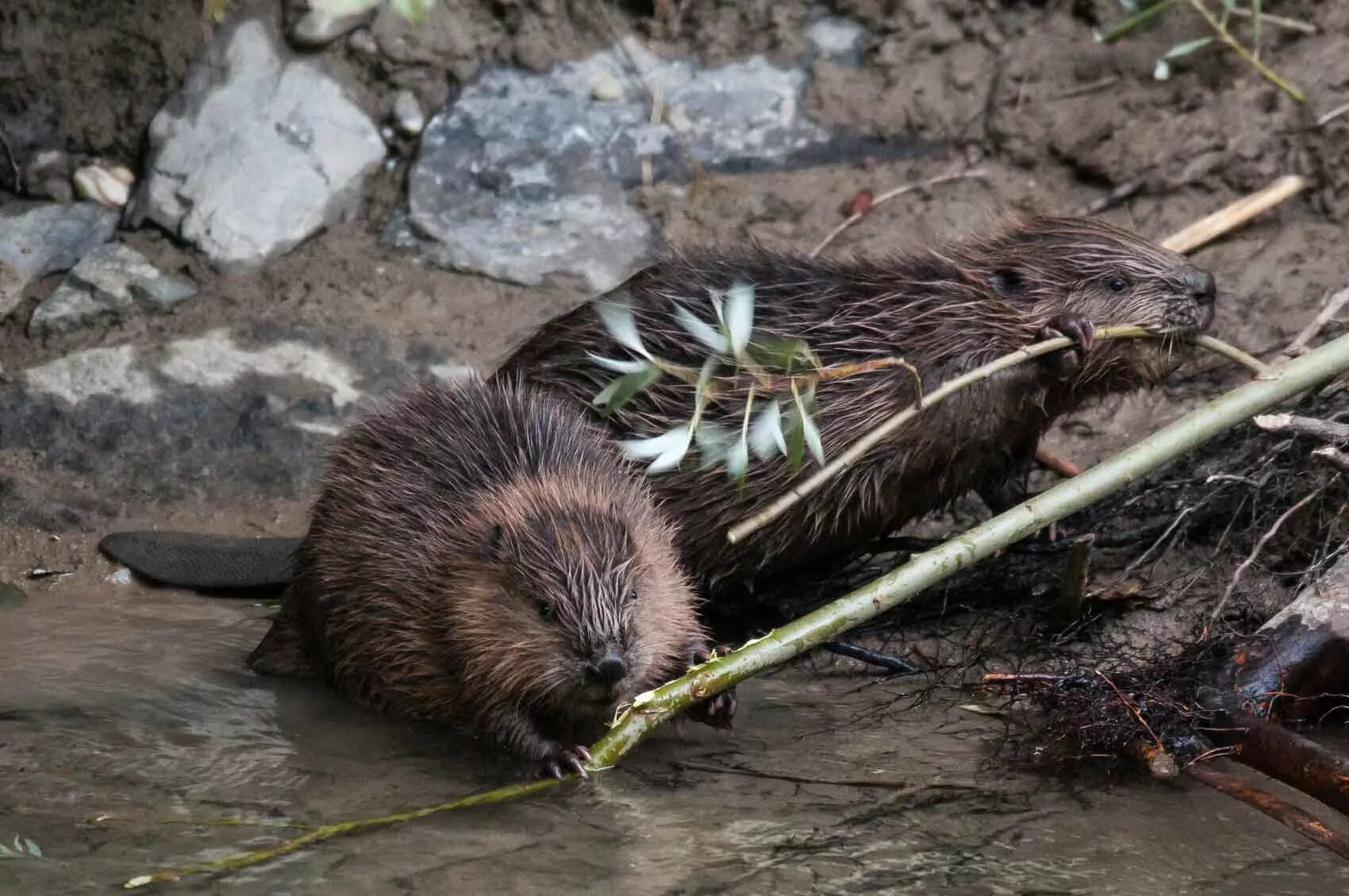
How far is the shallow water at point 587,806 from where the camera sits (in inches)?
94.7

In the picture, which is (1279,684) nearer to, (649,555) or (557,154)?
(649,555)

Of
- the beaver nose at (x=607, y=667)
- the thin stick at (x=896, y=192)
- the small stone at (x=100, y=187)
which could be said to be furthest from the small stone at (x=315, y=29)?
the beaver nose at (x=607, y=667)

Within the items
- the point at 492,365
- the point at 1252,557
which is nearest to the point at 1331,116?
the point at 1252,557

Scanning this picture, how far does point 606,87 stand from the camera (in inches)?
197

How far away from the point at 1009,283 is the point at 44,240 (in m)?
2.50

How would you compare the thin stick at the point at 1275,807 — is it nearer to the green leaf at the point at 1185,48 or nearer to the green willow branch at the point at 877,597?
the green willow branch at the point at 877,597

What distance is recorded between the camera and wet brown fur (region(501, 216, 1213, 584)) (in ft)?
11.5

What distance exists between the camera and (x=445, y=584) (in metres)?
3.15

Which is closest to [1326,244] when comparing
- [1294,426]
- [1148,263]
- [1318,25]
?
[1318,25]

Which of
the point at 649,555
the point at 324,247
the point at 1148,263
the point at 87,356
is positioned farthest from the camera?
the point at 324,247

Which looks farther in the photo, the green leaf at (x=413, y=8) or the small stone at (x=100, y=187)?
the small stone at (x=100, y=187)

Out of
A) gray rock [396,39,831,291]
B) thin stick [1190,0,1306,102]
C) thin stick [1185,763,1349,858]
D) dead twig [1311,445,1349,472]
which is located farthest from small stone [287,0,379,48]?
thin stick [1185,763,1349,858]

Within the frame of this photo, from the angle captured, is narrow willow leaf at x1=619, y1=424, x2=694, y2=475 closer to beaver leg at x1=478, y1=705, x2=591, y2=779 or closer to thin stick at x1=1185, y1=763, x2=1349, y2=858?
beaver leg at x1=478, y1=705, x2=591, y2=779

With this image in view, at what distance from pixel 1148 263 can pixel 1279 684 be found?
103 centimetres
